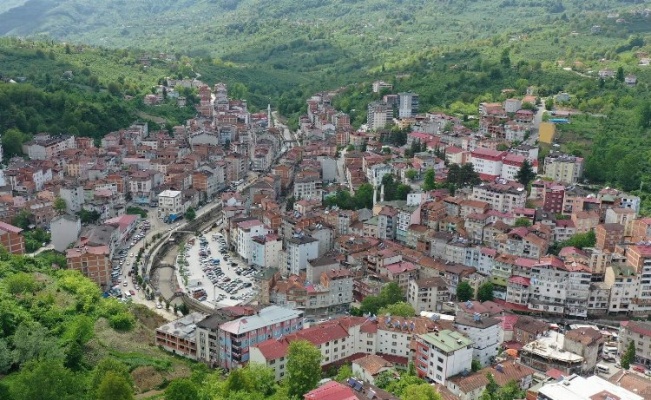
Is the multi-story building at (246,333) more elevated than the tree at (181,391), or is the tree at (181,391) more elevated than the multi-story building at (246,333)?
the tree at (181,391)

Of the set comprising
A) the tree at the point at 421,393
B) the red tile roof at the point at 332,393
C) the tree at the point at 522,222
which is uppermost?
the tree at the point at 522,222

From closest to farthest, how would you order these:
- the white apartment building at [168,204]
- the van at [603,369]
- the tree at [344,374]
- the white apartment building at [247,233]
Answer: the tree at [344,374]
the van at [603,369]
the white apartment building at [247,233]
the white apartment building at [168,204]

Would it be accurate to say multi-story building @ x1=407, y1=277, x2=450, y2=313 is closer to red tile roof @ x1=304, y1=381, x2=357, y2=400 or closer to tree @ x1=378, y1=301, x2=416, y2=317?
tree @ x1=378, y1=301, x2=416, y2=317

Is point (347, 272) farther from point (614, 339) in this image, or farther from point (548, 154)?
point (548, 154)

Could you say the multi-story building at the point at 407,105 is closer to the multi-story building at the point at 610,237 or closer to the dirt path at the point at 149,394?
the multi-story building at the point at 610,237

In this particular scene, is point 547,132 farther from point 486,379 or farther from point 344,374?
point 344,374

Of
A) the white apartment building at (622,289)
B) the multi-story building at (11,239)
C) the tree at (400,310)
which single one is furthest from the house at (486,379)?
the multi-story building at (11,239)

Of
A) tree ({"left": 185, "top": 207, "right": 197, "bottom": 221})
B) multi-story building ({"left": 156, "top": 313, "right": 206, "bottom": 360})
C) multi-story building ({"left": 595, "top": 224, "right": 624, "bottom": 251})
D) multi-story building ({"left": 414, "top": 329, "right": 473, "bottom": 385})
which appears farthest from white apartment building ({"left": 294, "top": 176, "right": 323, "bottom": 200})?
multi-story building ({"left": 414, "top": 329, "right": 473, "bottom": 385})
